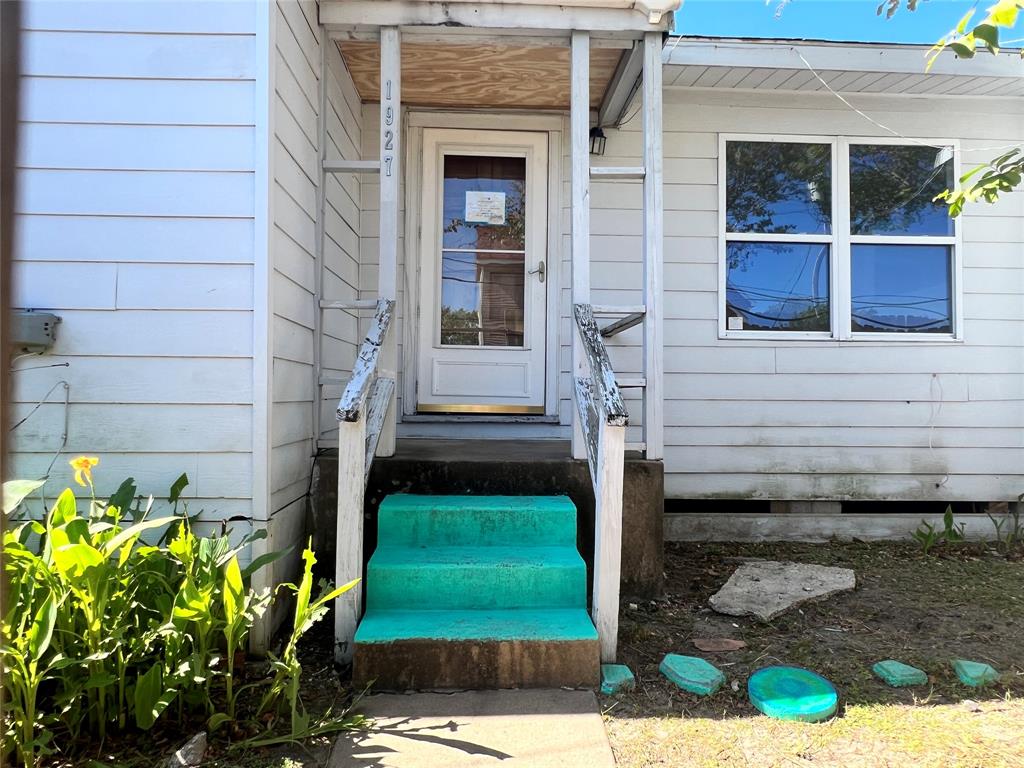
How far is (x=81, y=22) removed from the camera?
249cm

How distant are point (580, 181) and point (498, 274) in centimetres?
131

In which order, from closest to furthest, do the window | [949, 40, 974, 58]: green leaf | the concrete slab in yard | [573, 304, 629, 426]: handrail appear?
[949, 40, 974, 58]: green leaf < [573, 304, 629, 426]: handrail < the concrete slab in yard < the window

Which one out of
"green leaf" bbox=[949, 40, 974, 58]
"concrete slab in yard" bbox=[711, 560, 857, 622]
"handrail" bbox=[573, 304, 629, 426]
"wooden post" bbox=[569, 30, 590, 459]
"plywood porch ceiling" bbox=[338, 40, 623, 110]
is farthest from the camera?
"plywood porch ceiling" bbox=[338, 40, 623, 110]

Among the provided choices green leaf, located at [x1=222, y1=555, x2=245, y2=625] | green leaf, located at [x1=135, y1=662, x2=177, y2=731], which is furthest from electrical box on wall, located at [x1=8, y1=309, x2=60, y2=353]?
green leaf, located at [x1=135, y1=662, x2=177, y2=731]

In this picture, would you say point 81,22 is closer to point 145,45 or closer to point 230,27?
point 145,45

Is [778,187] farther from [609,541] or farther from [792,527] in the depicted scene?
[609,541]

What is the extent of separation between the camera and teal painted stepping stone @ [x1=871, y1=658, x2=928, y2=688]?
7.63 feet

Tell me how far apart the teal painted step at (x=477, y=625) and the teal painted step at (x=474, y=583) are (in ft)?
0.11

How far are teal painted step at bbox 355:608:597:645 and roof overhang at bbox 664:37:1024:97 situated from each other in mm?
3369

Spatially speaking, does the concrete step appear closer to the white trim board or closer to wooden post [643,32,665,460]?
wooden post [643,32,665,460]

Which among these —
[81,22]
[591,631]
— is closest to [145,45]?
[81,22]

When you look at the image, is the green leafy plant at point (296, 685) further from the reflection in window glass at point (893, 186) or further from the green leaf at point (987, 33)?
the reflection in window glass at point (893, 186)

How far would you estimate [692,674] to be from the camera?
2309mm

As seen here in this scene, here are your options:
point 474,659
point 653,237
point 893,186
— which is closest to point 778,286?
point 893,186
